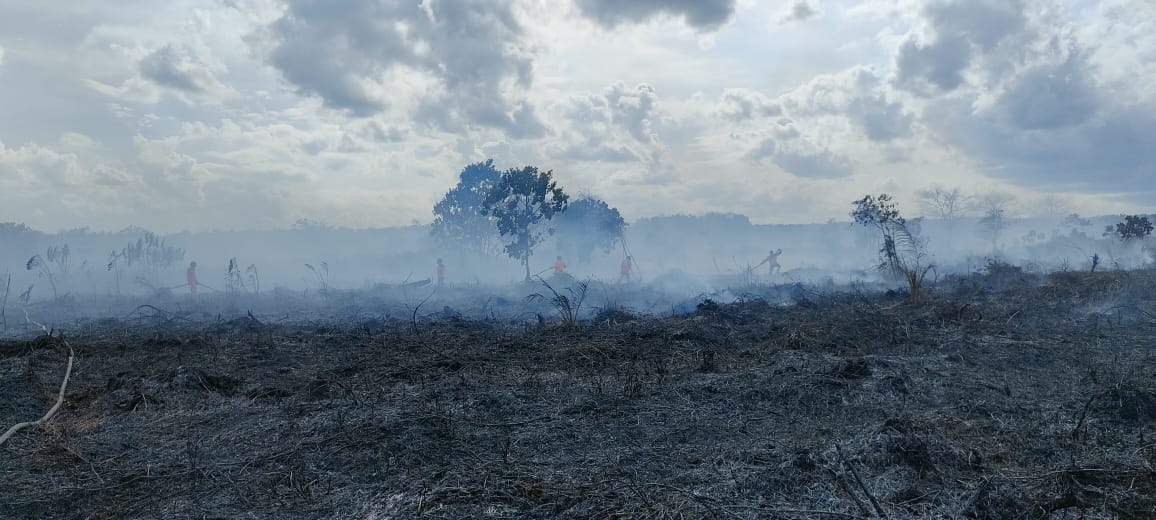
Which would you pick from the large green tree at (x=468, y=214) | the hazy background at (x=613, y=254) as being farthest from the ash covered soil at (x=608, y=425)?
the large green tree at (x=468, y=214)

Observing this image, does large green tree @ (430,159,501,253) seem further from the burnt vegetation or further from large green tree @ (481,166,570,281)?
the burnt vegetation

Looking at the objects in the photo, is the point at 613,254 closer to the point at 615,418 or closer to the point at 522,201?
the point at 522,201

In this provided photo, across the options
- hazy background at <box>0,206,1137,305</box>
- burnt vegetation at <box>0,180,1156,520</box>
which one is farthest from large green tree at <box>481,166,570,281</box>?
burnt vegetation at <box>0,180,1156,520</box>

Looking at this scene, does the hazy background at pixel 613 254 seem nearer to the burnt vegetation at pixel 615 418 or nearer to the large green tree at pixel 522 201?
the large green tree at pixel 522 201

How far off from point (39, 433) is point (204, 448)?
1.97 metres

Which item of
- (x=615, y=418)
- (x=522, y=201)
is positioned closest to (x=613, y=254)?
(x=522, y=201)

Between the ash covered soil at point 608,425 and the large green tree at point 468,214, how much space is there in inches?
1017

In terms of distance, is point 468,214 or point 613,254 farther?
point 613,254

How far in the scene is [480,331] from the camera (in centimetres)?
1247

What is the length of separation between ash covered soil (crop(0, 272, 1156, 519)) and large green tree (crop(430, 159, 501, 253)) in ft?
84.8

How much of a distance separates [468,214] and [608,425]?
1305 inches

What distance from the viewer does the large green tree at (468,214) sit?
36.3 meters

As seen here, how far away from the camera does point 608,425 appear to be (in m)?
5.80

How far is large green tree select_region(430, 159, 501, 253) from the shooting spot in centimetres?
3631
